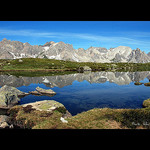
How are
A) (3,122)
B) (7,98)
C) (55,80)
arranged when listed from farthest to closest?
(55,80), (7,98), (3,122)

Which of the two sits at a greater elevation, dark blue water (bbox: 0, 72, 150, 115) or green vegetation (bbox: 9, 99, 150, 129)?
green vegetation (bbox: 9, 99, 150, 129)

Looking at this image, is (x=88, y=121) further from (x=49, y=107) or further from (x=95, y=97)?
(x=95, y=97)

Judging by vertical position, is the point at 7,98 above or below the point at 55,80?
below

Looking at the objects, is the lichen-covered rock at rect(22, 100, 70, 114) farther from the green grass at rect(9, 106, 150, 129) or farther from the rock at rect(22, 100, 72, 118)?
the green grass at rect(9, 106, 150, 129)

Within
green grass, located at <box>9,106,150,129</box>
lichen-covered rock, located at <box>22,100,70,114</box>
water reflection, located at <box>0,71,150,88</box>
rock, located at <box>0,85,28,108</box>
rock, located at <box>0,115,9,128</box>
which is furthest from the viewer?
water reflection, located at <box>0,71,150,88</box>

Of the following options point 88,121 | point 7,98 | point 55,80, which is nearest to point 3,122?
point 88,121

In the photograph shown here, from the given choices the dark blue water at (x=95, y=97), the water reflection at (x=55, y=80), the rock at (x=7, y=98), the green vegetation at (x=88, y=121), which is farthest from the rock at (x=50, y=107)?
the water reflection at (x=55, y=80)

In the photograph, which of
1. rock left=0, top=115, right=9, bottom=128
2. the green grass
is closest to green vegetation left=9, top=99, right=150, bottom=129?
the green grass
